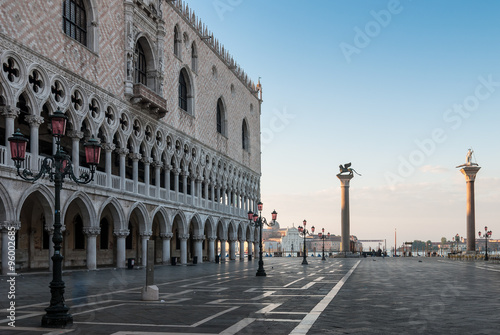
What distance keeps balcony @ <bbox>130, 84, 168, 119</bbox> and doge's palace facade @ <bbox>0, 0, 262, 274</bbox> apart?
0.07m

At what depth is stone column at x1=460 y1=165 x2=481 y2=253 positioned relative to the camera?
6150 cm

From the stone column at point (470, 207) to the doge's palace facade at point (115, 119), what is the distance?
2840cm

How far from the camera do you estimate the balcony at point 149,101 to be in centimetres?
3142

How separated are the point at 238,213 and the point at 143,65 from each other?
74.6 feet

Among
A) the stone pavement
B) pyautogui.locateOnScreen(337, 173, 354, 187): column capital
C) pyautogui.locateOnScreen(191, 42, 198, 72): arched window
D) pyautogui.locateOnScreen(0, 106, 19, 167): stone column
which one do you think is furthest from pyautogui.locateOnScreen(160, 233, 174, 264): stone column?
pyautogui.locateOnScreen(337, 173, 354, 187): column capital

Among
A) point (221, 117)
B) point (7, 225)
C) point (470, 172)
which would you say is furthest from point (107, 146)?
point (470, 172)

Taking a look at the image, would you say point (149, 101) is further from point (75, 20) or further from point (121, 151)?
point (75, 20)

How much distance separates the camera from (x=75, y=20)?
27250 millimetres

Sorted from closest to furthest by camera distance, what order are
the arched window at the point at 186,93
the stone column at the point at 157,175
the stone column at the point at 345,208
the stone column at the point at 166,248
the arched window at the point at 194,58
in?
the stone column at the point at 157,175
the stone column at the point at 166,248
the arched window at the point at 186,93
the arched window at the point at 194,58
the stone column at the point at 345,208

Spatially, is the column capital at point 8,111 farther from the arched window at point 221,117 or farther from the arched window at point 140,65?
the arched window at point 221,117

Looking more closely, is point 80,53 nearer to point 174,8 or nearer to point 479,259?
point 174,8

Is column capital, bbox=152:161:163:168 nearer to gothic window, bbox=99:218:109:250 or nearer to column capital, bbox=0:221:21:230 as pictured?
gothic window, bbox=99:218:109:250

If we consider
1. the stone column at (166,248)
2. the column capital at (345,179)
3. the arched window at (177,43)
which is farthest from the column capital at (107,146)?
the column capital at (345,179)

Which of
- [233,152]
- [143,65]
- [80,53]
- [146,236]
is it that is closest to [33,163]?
[80,53]
